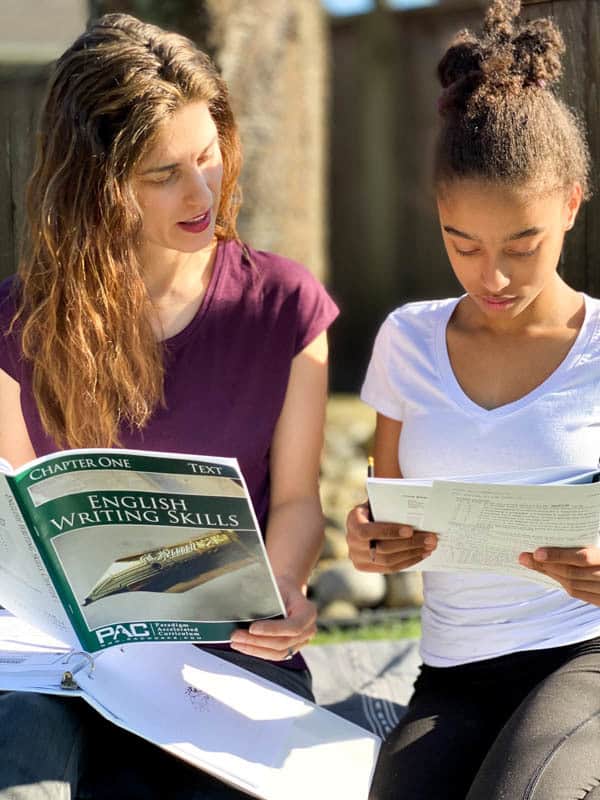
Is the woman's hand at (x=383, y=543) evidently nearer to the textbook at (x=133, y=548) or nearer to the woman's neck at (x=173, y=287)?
the textbook at (x=133, y=548)

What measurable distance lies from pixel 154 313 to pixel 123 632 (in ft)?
1.98

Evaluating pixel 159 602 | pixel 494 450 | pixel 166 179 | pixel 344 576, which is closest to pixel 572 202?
pixel 494 450

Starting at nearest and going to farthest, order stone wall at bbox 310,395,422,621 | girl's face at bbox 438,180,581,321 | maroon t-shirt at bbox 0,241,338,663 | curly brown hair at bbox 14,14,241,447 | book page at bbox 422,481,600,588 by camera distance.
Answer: book page at bbox 422,481,600,588, girl's face at bbox 438,180,581,321, curly brown hair at bbox 14,14,241,447, maroon t-shirt at bbox 0,241,338,663, stone wall at bbox 310,395,422,621

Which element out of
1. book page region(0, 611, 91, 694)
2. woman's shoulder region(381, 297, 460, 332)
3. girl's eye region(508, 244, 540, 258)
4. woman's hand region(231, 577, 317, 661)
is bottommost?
book page region(0, 611, 91, 694)

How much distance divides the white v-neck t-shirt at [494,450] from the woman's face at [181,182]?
1.34 feet

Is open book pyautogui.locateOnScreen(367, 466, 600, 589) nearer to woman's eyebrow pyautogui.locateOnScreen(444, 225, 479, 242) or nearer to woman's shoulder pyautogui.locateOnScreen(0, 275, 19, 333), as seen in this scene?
woman's eyebrow pyautogui.locateOnScreen(444, 225, 479, 242)

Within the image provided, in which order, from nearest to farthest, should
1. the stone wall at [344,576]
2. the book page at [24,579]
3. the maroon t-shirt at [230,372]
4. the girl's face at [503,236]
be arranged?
the book page at [24,579], the girl's face at [503,236], the maroon t-shirt at [230,372], the stone wall at [344,576]

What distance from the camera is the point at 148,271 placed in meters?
2.09

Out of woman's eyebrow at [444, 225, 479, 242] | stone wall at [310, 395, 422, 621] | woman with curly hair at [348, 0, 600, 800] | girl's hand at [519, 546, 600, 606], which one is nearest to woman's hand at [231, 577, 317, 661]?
woman with curly hair at [348, 0, 600, 800]

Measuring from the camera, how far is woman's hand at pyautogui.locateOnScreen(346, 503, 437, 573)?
1681 mm

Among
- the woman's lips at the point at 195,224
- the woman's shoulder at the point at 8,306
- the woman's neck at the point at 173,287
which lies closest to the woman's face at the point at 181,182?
the woman's lips at the point at 195,224

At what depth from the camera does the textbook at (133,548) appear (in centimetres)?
159

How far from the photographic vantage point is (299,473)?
2.02m

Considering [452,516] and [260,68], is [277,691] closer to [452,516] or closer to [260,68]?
[452,516]
